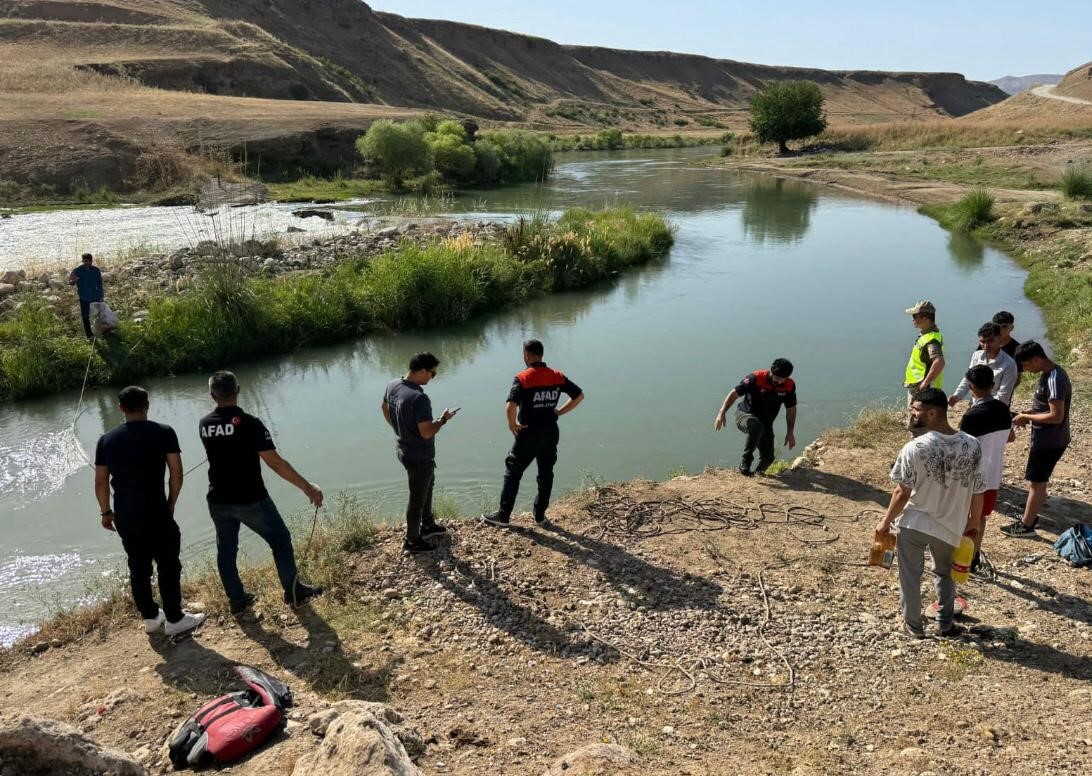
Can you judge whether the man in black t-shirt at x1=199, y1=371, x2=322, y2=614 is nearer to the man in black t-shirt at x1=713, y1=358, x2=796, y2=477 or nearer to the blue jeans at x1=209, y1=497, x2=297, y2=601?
the blue jeans at x1=209, y1=497, x2=297, y2=601

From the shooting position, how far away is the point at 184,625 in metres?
5.64

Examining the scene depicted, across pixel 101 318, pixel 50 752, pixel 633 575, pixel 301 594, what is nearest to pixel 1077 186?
pixel 633 575

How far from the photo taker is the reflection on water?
29.9m

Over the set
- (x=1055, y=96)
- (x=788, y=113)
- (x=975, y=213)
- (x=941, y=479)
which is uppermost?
(x=1055, y=96)

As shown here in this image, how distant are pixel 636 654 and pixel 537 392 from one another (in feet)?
7.87

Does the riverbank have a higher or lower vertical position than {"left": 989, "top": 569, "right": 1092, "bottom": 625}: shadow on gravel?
lower

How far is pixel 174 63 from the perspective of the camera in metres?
54.8

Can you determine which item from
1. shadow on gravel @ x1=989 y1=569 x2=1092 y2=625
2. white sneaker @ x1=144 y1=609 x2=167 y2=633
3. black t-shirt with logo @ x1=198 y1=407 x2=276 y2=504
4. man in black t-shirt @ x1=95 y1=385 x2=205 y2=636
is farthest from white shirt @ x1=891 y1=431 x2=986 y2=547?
white sneaker @ x1=144 y1=609 x2=167 y2=633

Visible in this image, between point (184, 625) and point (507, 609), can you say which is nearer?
point (184, 625)

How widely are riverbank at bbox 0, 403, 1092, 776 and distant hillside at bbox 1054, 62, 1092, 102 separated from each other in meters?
92.6

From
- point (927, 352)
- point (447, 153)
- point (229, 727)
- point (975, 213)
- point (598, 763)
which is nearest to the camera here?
point (598, 763)

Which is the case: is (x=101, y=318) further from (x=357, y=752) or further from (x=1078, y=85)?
(x=1078, y=85)

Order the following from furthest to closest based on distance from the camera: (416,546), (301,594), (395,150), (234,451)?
(395,150) < (416,546) < (301,594) < (234,451)

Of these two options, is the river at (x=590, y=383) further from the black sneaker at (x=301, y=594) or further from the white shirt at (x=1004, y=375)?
the white shirt at (x=1004, y=375)
